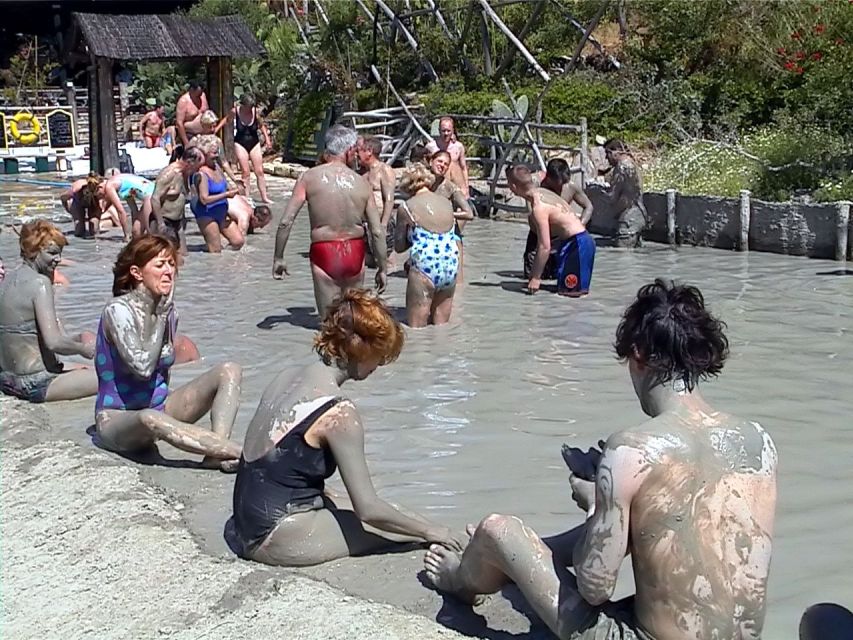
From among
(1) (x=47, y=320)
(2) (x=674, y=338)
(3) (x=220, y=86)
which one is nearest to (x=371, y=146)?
(1) (x=47, y=320)

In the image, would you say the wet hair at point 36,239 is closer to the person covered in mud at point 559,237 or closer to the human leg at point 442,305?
the human leg at point 442,305

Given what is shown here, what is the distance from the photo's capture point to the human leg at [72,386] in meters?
6.70

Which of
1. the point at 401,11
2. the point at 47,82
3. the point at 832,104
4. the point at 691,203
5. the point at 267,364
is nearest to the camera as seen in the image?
the point at 267,364

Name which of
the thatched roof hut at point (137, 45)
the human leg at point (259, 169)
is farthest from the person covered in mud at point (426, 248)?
the thatched roof hut at point (137, 45)

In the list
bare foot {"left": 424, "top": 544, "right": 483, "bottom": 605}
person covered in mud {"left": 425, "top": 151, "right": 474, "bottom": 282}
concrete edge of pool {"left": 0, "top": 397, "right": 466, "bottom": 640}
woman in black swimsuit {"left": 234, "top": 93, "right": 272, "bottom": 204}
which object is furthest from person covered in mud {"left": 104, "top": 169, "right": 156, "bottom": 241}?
bare foot {"left": 424, "top": 544, "right": 483, "bottom": 605}

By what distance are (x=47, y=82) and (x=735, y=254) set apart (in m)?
20.5

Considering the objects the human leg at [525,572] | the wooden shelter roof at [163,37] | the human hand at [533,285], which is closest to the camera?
the human leg at [525,572]

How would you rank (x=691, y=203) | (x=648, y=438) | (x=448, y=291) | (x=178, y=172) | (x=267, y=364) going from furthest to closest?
(x=691, y=203)
(x=178, y=172)
(x=448, y=291)
(x=267, y=364)
(x=648, y=438)

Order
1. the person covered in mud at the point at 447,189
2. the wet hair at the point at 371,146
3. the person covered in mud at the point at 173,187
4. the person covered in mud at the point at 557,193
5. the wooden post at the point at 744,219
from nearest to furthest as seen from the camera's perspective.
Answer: the person covered in mud at the point at 447,189 → the person covered in mud at the point at 557,193 → the wet hair at the point at 371,146 → the person covered in mud at the point at 173,187 → the wooden post at the point at 744,219

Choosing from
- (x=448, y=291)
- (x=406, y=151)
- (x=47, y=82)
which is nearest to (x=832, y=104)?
(x=406, y=151)

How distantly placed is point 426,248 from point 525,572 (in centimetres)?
510

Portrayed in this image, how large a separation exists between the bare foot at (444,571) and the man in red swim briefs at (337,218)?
13.3ft

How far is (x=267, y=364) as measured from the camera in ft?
25.3

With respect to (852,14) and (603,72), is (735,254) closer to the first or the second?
(852,14)
